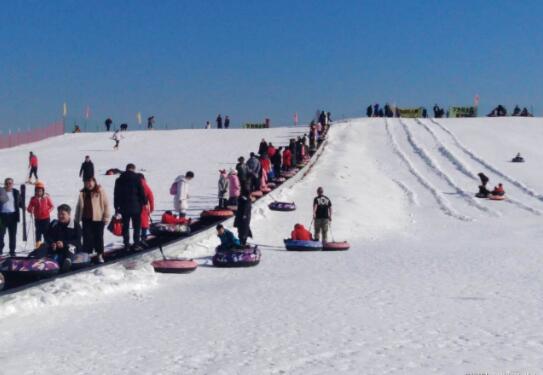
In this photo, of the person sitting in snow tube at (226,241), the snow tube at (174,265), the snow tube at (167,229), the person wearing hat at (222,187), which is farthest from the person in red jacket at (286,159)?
the snow tube at (174,265)

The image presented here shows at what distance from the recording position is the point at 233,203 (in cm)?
2183

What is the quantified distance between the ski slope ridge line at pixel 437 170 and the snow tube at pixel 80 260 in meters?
16.5

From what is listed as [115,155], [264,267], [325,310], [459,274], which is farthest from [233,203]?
[115,155]

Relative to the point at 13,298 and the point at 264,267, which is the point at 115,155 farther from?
the point at 13,298

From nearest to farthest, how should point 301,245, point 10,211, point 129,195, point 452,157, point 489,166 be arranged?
point 129,195, point 10,211, point 301,245, point 489,166, point 452,157

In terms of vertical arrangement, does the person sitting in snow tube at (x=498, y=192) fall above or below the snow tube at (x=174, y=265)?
above

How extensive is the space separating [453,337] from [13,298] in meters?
5.37

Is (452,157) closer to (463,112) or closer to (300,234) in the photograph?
(300,234)

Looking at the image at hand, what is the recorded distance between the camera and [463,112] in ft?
232

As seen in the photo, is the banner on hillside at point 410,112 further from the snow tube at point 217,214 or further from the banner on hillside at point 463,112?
the snow tube at point 217,214

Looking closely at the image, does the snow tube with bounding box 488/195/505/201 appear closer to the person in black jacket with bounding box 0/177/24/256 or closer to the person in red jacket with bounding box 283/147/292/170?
the person in red jacket with bounding box 283/147/292/170

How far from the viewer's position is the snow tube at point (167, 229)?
53.7 feet

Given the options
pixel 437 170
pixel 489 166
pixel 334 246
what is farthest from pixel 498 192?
pixel 334 246

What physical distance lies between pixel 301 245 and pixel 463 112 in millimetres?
56497
